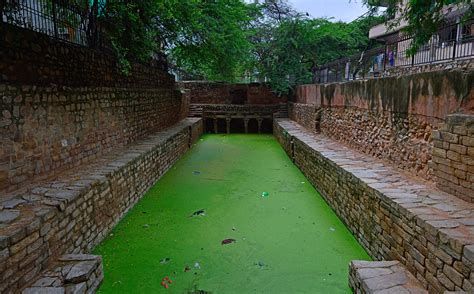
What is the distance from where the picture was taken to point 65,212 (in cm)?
384

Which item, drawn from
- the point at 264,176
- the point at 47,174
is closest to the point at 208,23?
the point at 264,176

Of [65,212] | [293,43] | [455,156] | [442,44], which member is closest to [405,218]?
[455,156]

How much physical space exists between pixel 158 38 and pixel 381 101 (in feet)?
22.6

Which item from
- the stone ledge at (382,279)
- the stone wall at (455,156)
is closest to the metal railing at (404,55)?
the stone wall at (455,156)

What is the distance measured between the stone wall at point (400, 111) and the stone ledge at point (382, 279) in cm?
179

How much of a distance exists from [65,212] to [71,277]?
2.91 ft

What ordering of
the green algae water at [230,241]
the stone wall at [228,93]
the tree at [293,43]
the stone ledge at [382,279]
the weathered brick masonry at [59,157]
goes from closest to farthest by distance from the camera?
the stone ledge at [382,279], the weathered brick masonry at [59,157], the green algae water at [230,241], the tree at [293,43], the stone wall at [228,93]

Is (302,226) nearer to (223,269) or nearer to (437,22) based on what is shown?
(223,269)

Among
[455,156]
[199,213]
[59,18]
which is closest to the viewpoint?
[455,156]

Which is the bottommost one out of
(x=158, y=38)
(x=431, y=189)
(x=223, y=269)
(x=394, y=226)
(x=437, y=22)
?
(x=223, y=269)

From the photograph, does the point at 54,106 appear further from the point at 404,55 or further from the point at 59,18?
the point at 404,55

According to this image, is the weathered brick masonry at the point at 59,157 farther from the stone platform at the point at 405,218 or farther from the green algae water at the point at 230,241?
the stone platform at the point at 405,218

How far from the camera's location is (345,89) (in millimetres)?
8352

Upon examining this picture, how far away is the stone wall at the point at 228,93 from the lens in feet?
64.5
